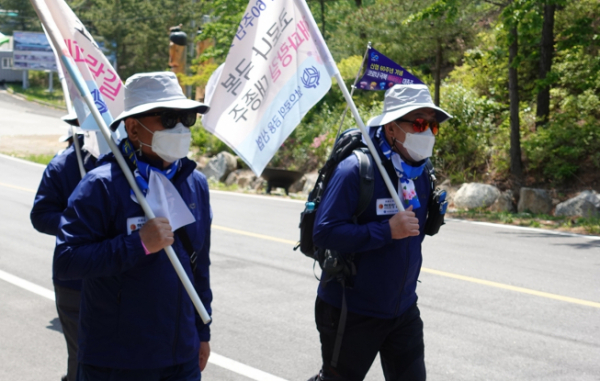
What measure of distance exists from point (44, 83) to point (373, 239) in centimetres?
6882

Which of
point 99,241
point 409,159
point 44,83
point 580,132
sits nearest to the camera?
point 99,241

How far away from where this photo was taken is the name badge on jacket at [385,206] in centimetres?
362

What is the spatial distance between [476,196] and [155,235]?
13221 millimetres

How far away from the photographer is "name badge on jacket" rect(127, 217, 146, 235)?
2824mm

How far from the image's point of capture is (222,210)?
46.7 ft

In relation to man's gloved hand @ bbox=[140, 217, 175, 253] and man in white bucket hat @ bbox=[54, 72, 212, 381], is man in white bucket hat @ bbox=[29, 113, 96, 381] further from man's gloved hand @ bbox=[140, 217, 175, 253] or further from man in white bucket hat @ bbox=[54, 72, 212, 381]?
man's gloved hand @ bbox=[140, 217, 175, 253]

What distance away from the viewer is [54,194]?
14.3 feet

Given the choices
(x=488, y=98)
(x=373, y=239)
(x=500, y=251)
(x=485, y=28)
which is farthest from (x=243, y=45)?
(x=485, y=28)

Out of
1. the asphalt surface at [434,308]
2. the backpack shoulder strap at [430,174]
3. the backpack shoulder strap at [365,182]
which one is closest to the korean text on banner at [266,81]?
the backpack shoulder strap at [365,182]

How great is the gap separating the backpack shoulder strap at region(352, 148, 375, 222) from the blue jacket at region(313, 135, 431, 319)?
22mm

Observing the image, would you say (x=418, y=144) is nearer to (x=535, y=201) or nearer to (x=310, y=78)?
(x=310, y=78)

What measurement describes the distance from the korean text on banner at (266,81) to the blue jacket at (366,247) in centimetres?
56

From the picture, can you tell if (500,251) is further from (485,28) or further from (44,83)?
(44,83)

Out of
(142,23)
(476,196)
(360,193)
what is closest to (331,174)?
(360,193)
